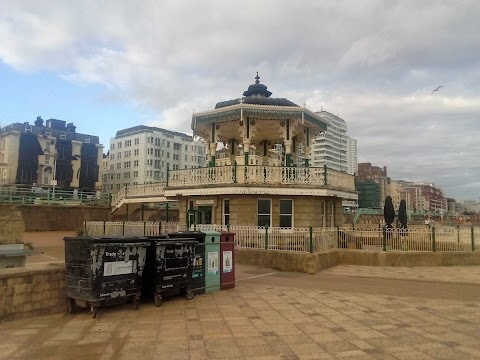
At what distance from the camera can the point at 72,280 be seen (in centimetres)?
740

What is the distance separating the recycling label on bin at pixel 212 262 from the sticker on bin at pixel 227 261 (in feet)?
1.16

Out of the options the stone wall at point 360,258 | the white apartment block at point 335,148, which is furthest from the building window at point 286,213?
the white apartment block at point 335,148

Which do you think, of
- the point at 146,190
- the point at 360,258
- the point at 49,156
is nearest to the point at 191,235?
the point at 360,258

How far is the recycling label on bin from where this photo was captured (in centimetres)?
964

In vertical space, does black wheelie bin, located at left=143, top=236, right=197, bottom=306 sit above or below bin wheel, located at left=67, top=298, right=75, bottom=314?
above

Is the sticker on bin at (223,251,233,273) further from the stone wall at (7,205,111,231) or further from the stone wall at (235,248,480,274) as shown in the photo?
the stone wall at (7,205,111,231)

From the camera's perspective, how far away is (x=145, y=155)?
297 ft

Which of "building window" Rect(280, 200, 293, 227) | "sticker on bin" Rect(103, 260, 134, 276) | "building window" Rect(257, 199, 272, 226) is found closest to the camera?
"sticker on bin" Rect(103, 260, 134, 276)

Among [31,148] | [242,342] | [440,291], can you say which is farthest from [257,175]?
[31,148]

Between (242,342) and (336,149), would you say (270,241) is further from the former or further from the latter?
(336,149)

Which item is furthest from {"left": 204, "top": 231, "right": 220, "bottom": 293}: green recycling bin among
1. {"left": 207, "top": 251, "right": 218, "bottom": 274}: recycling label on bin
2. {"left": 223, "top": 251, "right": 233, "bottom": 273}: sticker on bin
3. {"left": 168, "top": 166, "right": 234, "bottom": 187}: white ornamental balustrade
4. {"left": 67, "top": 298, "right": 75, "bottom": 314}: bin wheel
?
{"left": 168, "top": 166, "right": 234, "bottom": 187}: white ornamental balustrade

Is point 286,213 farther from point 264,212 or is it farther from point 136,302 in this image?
point 136,302

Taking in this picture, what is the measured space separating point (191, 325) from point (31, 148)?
72.6 m

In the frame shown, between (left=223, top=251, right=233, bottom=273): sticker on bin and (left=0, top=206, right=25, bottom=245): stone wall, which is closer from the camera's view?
(left=223, top=251, right=233, bottom=273): sticker on bin
